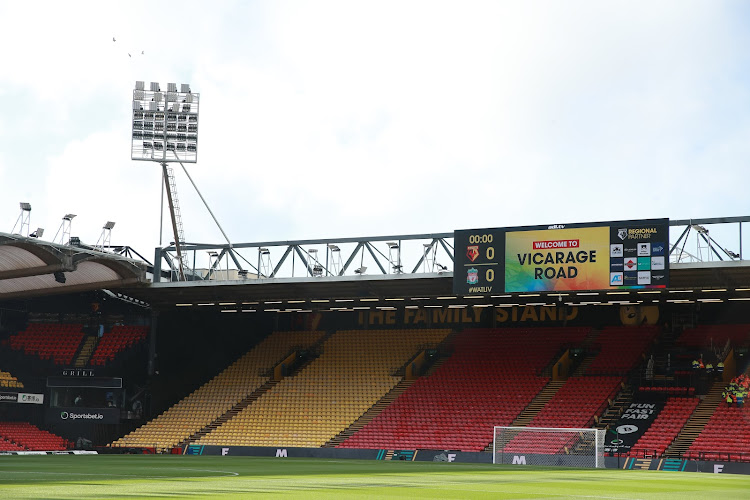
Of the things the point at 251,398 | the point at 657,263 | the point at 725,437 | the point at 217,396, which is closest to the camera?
the point at 657,263

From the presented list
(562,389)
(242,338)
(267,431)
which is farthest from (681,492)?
(242,338)

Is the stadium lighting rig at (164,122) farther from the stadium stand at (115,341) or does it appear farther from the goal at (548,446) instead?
the goal at (548,446)

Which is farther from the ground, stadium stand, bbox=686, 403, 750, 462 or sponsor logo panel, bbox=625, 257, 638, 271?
sponsor logo panel, bbox=625, 257, 638, 271

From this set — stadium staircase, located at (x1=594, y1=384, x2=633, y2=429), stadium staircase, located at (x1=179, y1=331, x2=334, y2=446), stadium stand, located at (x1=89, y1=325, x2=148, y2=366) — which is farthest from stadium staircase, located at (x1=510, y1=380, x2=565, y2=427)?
stadium stand, located at (x1=89, y1=325, x2=148, y2=366)

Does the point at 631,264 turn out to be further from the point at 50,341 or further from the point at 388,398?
the point at 50,341

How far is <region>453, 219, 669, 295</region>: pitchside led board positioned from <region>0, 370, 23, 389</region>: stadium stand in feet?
69.1

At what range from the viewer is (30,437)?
43156 millimetres

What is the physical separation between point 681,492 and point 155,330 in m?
33.6

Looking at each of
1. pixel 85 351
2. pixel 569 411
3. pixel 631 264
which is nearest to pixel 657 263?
pixel 631 264

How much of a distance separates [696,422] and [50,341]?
97.3 ft

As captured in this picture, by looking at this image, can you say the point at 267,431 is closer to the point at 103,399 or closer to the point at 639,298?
the point at 103,399

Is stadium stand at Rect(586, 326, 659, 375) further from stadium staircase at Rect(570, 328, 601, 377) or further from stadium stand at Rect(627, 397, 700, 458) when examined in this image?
stadium stand at Rect(627, 397, 700, 458)

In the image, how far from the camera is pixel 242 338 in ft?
168

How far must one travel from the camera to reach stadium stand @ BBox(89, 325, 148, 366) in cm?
4553
